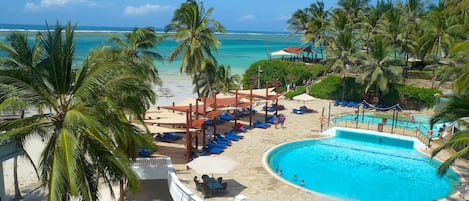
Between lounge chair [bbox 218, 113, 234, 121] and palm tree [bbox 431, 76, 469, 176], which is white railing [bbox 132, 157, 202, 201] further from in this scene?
lounge chair [bbox 218, 113, 234, 121]

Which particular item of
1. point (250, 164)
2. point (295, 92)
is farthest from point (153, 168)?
point (295, 92)

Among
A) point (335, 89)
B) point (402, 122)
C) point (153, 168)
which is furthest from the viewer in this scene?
point (335, 89)

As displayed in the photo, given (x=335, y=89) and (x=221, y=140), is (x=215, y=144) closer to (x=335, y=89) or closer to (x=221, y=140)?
(x=221, y=140)

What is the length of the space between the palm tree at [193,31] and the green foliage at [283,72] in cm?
1755

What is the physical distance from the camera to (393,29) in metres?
37.8

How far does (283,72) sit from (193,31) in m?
19.4

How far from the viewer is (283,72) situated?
147 ft

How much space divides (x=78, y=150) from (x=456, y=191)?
15.5 metres

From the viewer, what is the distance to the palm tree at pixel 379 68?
32.2 metres

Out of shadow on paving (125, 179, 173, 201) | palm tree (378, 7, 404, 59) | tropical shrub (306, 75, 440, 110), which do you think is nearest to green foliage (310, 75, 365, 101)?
tropical shrub (306, 75, 440, 110)

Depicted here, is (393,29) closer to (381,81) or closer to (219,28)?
(381,81)

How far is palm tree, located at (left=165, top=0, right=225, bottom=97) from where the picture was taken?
27.3m

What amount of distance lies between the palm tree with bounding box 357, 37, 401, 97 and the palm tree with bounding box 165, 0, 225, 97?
43.9 ft

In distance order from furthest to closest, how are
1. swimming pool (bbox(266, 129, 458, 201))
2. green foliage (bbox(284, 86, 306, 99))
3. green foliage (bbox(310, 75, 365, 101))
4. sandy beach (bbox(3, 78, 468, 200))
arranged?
green foliage (bbox(284, 86, 306, 99)), green foliage (bbox(310, 75, 365, 101)), swimming pool (bbox(266, 129, 458, 201)), sandy beach (bbox(3, 78, 468, 200))
